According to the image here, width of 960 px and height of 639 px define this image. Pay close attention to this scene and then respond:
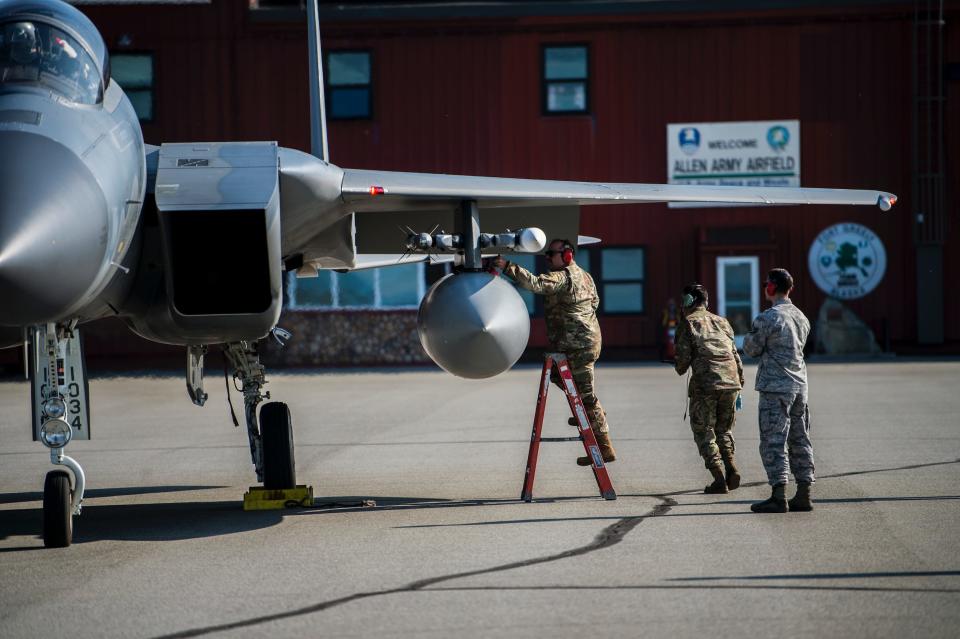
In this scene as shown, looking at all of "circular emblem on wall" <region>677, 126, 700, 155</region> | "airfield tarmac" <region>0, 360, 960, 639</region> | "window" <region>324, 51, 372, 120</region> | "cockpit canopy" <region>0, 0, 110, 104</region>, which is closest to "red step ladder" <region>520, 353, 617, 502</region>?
"airfield tarmac" <region>0, 360, 960, 639</region>

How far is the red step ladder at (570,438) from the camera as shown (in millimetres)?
8781

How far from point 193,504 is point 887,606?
210 inches

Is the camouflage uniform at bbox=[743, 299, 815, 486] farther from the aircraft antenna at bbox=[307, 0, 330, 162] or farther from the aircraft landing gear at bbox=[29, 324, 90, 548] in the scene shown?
the aircraft antenna at bbox=[307, 0, 330, 162]

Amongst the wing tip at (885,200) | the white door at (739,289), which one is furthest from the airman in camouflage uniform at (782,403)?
the white door at (739,289)

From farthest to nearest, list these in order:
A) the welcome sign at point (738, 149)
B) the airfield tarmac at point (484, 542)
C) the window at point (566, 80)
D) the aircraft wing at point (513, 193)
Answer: the window at point (566, 80)
the welcome sign at point (738, 149)
the aircraft wing at point (513, 193)
the airfield tarmac at point (484, 542)

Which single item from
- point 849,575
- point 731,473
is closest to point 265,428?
point 731,473

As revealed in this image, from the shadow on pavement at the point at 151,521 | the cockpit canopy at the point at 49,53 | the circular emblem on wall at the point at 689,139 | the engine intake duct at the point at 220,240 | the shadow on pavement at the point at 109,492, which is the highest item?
the circular emblem on wall at the point at 689,139

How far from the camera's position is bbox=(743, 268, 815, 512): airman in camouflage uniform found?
8.19m

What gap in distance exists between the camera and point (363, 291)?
2731cm

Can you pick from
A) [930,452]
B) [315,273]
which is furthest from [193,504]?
[930,452]

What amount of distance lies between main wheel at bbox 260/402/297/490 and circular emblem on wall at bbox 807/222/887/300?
18.9 metres

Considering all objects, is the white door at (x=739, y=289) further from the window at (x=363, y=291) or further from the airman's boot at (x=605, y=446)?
the airman's boot at (x=605, y=446)

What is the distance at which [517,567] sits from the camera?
6.53 meters

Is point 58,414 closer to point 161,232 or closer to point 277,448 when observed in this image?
point 161,232
